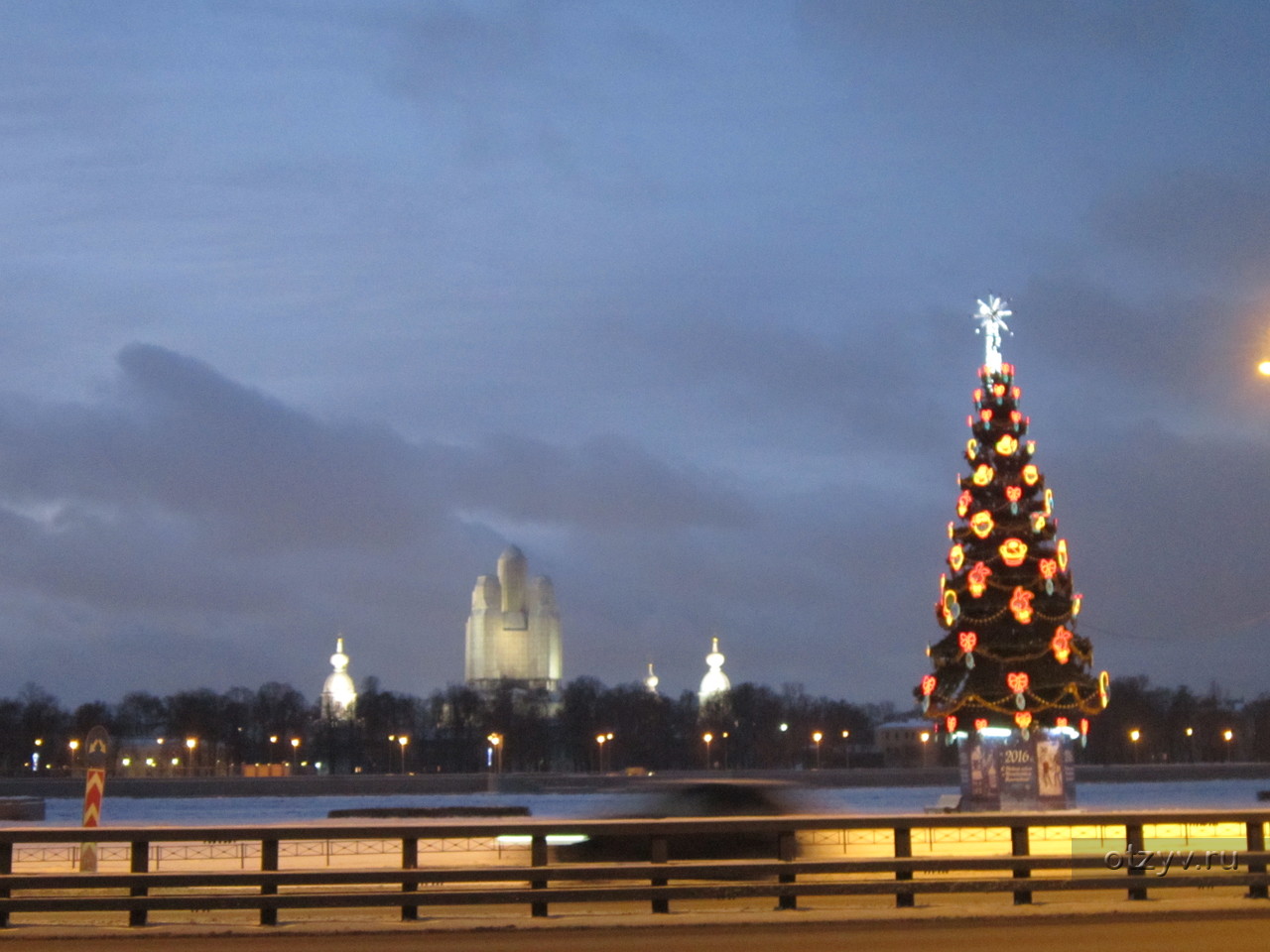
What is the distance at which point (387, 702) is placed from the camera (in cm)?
18900

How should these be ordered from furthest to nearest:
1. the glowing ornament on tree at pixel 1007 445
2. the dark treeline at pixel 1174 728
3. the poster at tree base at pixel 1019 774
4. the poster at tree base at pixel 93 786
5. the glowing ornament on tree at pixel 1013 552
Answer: the dark treeline at pixel 1174 728, the glowing ornament on tree at pixel 1007 445, the poster at tree base at pixel 1019 774, the glowing ornament on tree at pixel 1013 552, the poster at tree base at pixel 93 786

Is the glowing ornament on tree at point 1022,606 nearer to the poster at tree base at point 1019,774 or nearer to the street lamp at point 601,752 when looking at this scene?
the poster at tree base at point 1019,774

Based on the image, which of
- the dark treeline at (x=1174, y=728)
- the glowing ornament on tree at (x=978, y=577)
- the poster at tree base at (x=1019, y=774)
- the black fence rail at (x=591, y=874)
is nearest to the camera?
the black fence rail at (x=591, y=874)

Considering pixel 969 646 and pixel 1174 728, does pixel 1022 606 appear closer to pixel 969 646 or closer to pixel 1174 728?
pixel 969 646

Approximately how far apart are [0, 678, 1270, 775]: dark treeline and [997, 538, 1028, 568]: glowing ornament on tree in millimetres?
123790

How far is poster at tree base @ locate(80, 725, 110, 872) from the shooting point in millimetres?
26500

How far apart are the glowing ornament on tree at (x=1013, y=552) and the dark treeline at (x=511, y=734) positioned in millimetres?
123790

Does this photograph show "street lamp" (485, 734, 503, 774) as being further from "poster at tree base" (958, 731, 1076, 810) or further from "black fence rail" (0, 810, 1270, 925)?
"black fence rail" (0, 810, 1270, 925)

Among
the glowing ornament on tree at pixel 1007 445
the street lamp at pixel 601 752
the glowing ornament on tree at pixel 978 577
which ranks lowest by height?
the street lamp at pixel 601 752

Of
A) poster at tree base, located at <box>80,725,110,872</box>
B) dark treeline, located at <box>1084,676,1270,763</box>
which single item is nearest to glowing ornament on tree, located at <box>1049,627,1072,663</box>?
poster at tree base, located at <box>80,725,110,872</box>

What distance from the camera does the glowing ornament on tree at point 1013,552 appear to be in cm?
4459

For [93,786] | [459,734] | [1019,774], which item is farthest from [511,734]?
[93,786]

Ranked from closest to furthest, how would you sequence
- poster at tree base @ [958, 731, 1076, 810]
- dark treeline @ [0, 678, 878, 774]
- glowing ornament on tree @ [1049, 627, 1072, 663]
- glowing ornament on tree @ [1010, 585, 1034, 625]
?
glowing ornament on tree @ [1010, 585, 1034, 625] → glowing ornament on tree @ [1049, 627, 1072, 663] → poster at tree base @ [958, 731, 1076, 810] → dark treeline @ [0, 678, 878, 774]

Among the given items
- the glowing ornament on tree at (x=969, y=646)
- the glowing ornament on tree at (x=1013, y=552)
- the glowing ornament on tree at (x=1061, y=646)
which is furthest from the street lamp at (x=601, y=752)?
the glowing ornament on tree at (x=1061, y=646)
